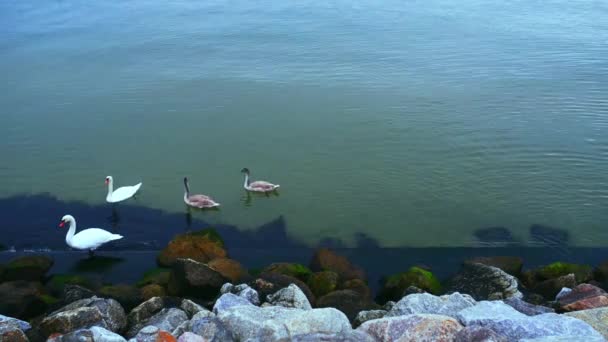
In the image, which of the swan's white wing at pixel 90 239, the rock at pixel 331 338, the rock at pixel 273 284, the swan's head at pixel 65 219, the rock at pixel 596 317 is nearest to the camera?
the rock at pixel 331 338

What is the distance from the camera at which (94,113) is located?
1819cm

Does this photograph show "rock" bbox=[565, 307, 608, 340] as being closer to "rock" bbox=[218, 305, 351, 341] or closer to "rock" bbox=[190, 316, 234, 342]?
"rock" bbox=[218, 305, 351, 341]

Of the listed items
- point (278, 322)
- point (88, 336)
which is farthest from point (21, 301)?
point (278, 322)

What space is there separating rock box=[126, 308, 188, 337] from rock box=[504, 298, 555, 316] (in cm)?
449

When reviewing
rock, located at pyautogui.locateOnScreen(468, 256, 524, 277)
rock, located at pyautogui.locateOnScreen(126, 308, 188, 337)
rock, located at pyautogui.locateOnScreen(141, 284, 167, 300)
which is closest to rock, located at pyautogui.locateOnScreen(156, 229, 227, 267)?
rock, located at pyautogui.locateOnScreen(141, 284, 167, 300)

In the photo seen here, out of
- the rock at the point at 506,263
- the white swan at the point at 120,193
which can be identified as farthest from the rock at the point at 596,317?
the white swan at the point at 120,193

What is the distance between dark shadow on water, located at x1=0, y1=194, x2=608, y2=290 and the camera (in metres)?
11.7

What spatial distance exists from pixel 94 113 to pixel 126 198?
5.63 metres

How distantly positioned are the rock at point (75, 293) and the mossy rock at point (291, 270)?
2.75 metres

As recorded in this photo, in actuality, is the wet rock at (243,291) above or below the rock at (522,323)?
below

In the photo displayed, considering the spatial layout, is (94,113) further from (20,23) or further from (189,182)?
(20,23)

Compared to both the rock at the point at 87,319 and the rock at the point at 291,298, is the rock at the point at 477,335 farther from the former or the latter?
the rock at the point at 87,319

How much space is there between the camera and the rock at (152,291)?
10.0 meters

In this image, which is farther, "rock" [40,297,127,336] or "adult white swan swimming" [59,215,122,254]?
"adult white swan swimming" [59,215,122,254]
